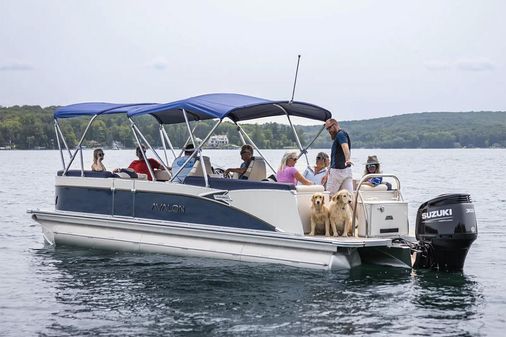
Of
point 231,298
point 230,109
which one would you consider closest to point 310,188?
point 230,109

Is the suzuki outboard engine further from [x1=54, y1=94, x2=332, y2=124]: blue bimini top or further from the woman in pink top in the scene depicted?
[x1=54, y1=94, x2=332, y2=124]: blue bimini top

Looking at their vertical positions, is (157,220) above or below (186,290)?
above

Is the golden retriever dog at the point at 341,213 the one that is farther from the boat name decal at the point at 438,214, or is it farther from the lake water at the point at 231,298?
the boat name decal at the point at 438,214

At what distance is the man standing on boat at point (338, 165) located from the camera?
12992 millimetres

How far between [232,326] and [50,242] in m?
7.62

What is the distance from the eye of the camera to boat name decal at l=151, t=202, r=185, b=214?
13.8 m

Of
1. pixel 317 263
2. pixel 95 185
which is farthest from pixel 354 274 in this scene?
pixel 95 185

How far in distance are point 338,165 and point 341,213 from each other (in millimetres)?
1022

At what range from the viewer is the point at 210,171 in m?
14.4

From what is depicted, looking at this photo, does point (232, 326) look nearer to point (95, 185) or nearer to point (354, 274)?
point (354, 274)

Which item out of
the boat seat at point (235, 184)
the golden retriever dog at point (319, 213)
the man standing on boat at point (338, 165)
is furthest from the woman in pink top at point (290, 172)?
the golden retriever dog at point (319, 213)

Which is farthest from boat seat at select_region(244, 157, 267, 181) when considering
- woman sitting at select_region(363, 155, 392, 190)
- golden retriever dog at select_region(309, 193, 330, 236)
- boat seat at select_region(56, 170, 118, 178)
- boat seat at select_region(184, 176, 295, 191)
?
boat seat at select_region(56, 170, 118, 178)

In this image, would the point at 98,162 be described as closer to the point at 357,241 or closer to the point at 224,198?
the point at 224,198

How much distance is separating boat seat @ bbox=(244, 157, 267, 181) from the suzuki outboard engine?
3.21m
